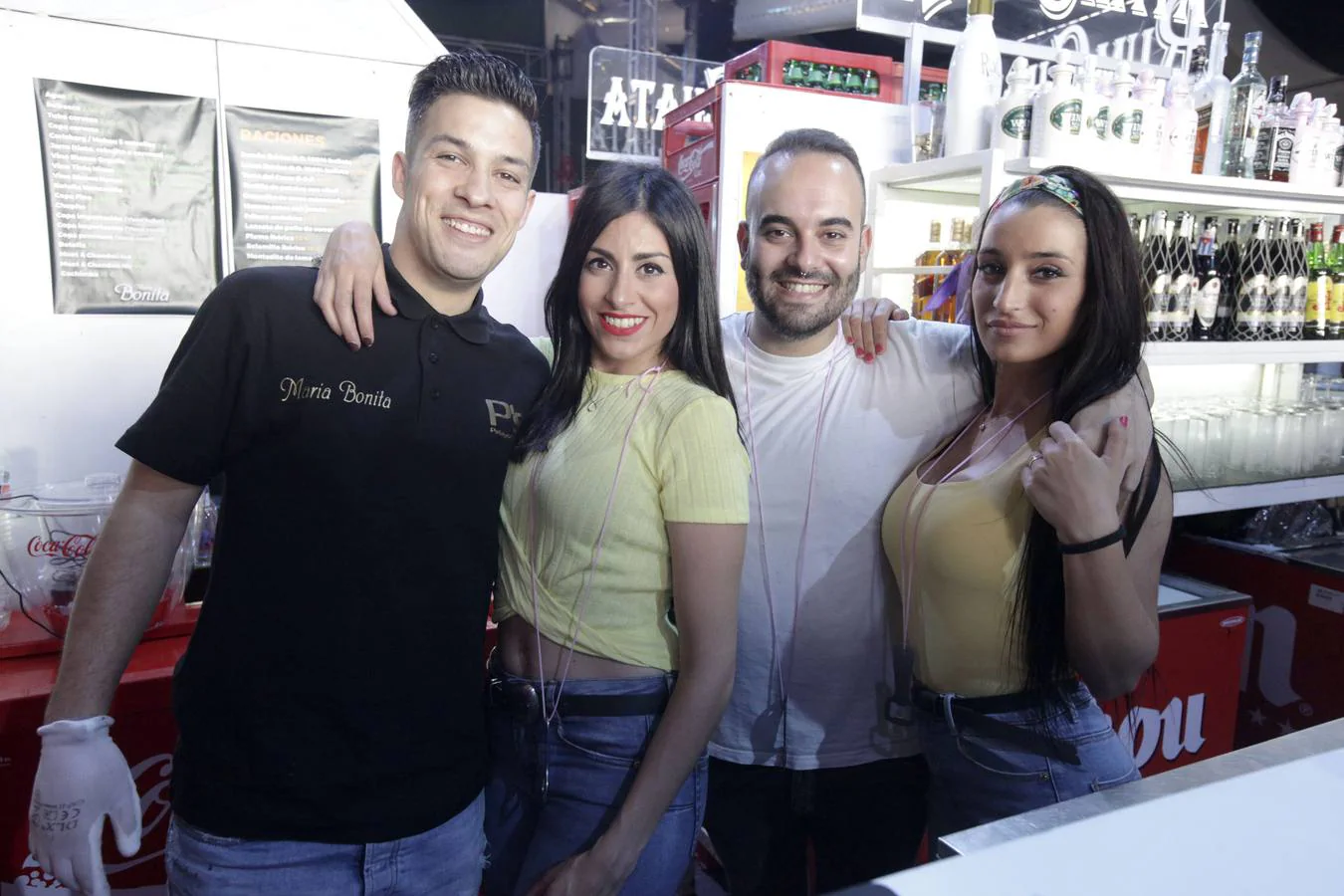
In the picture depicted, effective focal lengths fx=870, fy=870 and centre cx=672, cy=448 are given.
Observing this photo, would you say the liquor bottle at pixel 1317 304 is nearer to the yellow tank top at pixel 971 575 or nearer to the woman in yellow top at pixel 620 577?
the yellow tank top at pixel 971 575

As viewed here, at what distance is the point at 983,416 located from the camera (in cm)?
173

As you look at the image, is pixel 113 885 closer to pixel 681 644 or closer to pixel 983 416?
pixel 681 644

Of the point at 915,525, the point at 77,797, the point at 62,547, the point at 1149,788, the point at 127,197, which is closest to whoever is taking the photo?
the point at 1149,788

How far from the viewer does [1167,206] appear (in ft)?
10.6

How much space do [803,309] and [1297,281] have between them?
2435 millimetres

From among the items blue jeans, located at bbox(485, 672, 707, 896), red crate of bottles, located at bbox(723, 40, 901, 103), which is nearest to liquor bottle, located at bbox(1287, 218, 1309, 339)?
red crate of bottles, located at bbox(723, 40, 901, 103)

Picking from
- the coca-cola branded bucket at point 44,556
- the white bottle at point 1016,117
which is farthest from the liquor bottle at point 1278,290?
the coca-cola branded bucket at point 44,556

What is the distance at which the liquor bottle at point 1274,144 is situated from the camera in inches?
115

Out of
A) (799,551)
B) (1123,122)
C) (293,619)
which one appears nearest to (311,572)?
(293,619)

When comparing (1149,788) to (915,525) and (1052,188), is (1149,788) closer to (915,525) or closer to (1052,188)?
(915,525)

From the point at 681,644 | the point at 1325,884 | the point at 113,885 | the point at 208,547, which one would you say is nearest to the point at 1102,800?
the point at 1325,884

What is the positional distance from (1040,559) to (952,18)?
2520mm

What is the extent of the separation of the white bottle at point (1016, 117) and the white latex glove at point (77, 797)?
2.58m

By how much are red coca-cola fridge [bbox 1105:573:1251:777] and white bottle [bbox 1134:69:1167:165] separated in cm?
147
